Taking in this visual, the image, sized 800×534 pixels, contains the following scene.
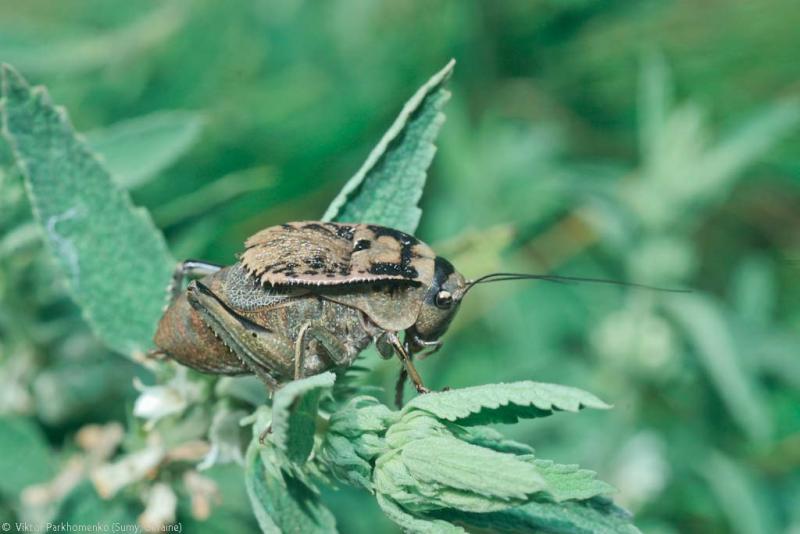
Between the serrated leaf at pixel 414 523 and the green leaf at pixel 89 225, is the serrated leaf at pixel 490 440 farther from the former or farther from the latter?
the green leaf at pixel 89 225

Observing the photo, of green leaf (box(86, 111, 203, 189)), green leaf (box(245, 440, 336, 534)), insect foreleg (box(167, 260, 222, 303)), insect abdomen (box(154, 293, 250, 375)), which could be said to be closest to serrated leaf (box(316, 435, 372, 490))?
green leaf (box(245, 440, 336, 534))

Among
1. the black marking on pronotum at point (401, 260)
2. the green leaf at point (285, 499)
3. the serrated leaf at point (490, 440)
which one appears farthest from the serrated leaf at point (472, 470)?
the black marking on pronotum at point (401, 260)

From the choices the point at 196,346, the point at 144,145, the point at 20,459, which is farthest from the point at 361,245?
the point at 20,459

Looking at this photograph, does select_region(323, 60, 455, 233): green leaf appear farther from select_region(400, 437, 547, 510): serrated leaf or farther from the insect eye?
select_region(400, 437, 547, 510): serrated leaf

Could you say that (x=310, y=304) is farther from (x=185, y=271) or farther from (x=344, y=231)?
(x=185, y=271)

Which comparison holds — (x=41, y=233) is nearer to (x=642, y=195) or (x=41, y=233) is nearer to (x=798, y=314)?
(x=642, y=195)

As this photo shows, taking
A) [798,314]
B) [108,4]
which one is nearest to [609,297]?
[798,314]
